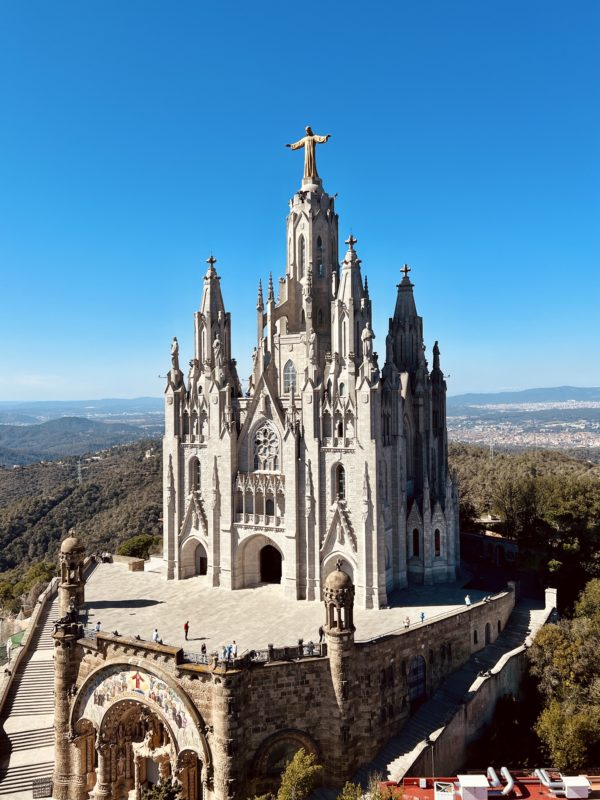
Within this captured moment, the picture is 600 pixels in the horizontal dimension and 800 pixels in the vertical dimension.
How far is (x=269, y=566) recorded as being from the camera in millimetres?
34812

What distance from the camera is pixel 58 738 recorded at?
25.9m

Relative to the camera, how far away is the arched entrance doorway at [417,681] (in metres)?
25.8

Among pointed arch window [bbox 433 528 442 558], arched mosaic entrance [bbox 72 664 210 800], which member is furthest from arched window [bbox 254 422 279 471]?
arched mosaic entrance [bbox 72 664 210 800]

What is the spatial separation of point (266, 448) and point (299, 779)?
56.1 feet

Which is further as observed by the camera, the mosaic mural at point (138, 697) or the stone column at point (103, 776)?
the stone column at point (103, 776)

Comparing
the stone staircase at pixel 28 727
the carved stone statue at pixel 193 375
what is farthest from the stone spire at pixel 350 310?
the stone staircase at pixel 28 727

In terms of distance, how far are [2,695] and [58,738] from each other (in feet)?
15.6

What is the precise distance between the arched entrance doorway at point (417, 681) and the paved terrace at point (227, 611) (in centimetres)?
161

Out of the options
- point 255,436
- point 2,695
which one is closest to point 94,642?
point 2,695

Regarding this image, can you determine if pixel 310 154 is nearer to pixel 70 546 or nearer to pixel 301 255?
pixel 301 255

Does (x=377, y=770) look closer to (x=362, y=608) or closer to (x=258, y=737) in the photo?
(x=258, y=737)

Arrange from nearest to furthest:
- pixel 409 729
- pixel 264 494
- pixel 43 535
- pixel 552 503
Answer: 1. pixel 409 729
2. pixel 264 494
3. pixel 552 503
4. pixel 43 535

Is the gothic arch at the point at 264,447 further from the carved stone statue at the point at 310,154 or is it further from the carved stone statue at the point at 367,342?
the carved stone statue at the point at 310,154

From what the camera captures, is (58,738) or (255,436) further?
(255,436)
